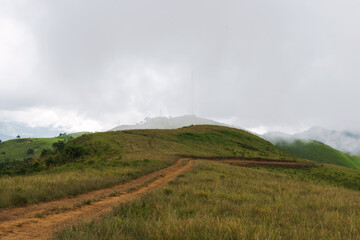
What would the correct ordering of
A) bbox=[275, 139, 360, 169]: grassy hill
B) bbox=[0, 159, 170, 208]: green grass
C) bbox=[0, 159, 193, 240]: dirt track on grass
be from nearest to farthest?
bbox=[0, 159, 193, 240]: dirt track on grass < bbox=[0, 159, 170, 208]: green grass < bbox=[275, 139, 360, 169]: grassy hill

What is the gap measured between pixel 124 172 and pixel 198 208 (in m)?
12.5

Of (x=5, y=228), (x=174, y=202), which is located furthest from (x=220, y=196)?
(x=5, y=228)

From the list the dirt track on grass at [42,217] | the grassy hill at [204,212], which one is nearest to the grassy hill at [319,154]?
the grassy hill at [204,212]

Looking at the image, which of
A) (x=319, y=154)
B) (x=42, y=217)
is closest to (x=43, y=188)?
(x=42, y=217)

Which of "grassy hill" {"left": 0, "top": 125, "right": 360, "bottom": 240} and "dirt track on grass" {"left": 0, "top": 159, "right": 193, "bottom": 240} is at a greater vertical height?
"grassy hill" {"left": 0, "top": 125, "right": 360, "bottom": 240}

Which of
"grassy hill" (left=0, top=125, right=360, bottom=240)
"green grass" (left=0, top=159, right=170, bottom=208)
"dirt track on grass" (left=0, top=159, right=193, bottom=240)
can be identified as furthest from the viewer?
"green grass" (left=0, top=159, right=170, bottom=208)

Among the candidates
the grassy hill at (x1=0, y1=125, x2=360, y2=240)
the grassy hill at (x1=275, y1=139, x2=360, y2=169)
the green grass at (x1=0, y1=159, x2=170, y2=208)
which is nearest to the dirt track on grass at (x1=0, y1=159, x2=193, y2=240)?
the green grass at (x1=0, y1=159, x2=170, y2=208)

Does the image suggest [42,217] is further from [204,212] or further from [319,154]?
[319,154]

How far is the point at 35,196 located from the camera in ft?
30.2

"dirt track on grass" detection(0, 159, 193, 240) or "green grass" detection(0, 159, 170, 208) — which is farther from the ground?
"green grass" detection(0, 159, 170, 208)

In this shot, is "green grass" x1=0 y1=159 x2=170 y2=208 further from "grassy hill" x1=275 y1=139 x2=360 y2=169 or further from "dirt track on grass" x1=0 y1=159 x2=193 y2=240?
"grassy hill" x1=275 y1=139 x2=360 y2=169

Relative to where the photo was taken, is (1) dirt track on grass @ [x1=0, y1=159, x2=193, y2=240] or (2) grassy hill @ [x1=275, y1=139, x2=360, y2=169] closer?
(1) dirt track on grass @ [x1=0, y1=159, x2=193, y2=240]

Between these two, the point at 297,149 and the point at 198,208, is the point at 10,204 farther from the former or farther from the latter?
the point at 297,149

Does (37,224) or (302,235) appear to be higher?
(302,235)
